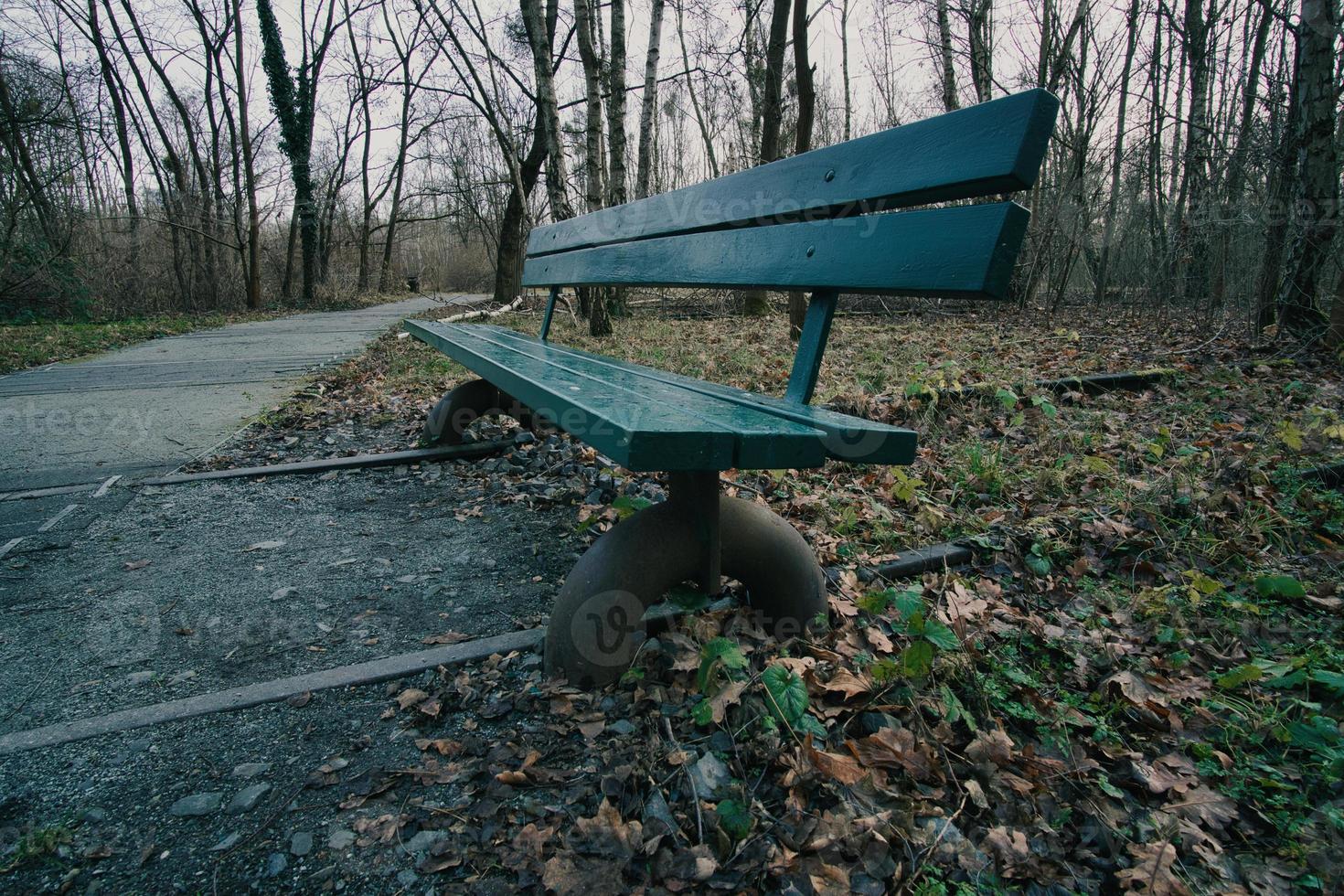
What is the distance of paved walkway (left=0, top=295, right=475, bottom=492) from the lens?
336cm

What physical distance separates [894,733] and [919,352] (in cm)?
455

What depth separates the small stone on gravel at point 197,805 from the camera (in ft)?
4.05

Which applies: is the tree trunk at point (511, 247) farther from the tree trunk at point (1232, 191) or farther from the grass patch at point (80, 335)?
the tree trunk at point (1232, 191)

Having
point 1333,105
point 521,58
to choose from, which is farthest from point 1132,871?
point 521,58

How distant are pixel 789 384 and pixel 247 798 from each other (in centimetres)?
143

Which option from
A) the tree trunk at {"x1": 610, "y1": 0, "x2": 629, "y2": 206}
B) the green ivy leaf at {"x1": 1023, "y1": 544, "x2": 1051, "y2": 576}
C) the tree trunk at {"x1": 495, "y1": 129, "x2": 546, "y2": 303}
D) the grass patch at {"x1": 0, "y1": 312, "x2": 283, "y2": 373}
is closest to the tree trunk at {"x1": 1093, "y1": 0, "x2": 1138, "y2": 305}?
the tree trunk at {"x1": 610, "y1": 0, "x2": 629, "y2": 206}

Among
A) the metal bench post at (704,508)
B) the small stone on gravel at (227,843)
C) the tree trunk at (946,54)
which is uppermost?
the tree trunk at (946,54)

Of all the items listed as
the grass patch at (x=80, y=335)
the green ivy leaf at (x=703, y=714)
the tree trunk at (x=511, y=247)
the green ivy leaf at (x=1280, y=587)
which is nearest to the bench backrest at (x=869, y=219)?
the green ivy leaf at (x=703, y=714)

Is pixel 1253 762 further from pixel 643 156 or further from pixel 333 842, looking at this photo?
pixel 643 156

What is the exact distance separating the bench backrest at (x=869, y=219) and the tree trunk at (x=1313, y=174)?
4.82 meters

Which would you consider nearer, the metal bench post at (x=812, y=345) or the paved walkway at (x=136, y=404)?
the metal bench post at (x=812, y=345)

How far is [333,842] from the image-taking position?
1.17 meters

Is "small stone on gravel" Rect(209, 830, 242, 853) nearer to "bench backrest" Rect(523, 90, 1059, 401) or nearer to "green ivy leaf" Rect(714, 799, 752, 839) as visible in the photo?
"green ivy leaf" Rect(714, 799, 752, 839)

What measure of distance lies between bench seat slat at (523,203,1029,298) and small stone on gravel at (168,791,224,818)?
1.62 meters
